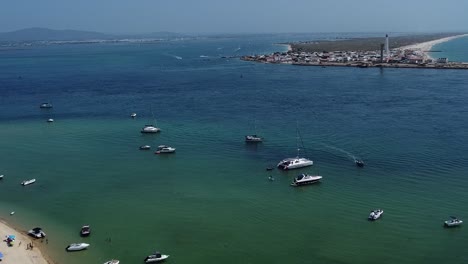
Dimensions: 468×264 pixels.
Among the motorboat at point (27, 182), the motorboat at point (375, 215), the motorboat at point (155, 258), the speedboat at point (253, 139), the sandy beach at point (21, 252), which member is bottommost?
the sandy beach at point (21, 252)

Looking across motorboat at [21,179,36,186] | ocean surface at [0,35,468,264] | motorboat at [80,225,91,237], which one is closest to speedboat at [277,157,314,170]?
ocean surface at [0,35,468,264]

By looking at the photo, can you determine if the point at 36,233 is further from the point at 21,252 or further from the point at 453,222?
the point at 453,222

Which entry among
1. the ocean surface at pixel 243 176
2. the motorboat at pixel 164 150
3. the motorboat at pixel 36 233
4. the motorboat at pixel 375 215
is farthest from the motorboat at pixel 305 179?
the motorboat at pixel 36 233

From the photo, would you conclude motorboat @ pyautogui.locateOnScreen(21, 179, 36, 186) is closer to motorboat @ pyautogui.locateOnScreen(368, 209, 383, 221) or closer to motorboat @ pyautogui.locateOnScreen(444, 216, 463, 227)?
motorboat @ pyautogui.locateOnScreen(368, 209, 383, 221)

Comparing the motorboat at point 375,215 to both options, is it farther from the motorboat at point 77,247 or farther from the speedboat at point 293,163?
the motorboat at point 77,247

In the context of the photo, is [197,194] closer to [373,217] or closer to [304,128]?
[373,217]

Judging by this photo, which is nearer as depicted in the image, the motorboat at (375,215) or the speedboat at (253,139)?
the motorboat at (375,215)
